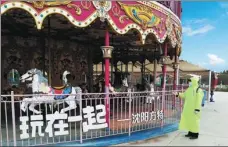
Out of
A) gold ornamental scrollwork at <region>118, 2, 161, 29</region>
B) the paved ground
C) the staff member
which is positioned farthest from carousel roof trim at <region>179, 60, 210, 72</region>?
the staff member

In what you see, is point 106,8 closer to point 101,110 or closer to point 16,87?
point 101,110

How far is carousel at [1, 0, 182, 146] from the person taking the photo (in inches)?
225

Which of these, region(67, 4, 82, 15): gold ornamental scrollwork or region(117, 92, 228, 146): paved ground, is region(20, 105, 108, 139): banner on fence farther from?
region(67, 4, 82, 15): gold ornamental scrollwork

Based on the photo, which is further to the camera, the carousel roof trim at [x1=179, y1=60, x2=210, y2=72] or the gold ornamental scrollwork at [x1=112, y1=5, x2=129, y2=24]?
the carousel roof trim at [x1=179, y1=60, x2=210, y2=72]

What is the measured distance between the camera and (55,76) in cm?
1005

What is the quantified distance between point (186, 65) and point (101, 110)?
14476 mm

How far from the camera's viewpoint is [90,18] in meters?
5.79

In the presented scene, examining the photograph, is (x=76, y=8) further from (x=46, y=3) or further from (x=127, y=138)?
(x=127, y=138)

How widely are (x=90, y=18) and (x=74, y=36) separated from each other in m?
4.35

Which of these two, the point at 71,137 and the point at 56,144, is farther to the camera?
the point at 71,137

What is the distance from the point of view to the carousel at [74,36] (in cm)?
571

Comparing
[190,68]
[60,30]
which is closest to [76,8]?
[60,30]

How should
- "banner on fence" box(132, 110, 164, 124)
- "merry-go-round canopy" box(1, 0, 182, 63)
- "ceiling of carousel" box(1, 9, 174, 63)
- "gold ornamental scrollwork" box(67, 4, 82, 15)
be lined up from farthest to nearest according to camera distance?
"ceiling of carousel" box(1, 9, 174, 63) → "banner on fence" box(132, 110, 164, 124) → "gold ornamental scrollwork" box(67, 4, 82, 15) → "merry-go-round canopy" box(1, 0, 182, 63)

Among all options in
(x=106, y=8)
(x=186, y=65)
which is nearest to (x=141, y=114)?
(x=106, y=8)
